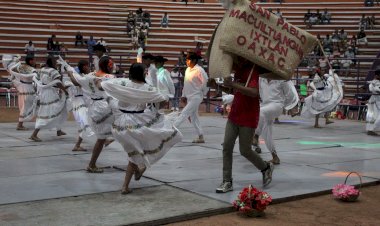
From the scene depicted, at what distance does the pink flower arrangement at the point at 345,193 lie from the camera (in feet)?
19.6

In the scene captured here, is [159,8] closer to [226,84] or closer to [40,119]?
[40,119]

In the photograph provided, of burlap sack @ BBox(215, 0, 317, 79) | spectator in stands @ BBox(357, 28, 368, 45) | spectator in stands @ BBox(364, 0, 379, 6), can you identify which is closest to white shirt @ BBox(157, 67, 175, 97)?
burlap sack @ BBox(215, 0, 317, 79)

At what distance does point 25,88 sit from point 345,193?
27.0 feet

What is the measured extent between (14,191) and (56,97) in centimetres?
466

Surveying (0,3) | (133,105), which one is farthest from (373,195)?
(0,3)

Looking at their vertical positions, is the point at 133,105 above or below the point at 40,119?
above

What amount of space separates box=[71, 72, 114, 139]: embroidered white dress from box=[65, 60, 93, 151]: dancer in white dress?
0.91 m

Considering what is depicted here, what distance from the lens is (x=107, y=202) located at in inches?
220

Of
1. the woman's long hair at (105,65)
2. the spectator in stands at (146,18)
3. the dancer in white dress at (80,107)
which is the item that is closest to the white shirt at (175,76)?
the dancer in white dress at (80,107)

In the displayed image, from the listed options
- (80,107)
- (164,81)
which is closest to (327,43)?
(164,81)

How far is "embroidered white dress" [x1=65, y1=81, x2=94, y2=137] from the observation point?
29.5ft

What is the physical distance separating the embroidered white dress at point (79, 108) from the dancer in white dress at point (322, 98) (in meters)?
6.49

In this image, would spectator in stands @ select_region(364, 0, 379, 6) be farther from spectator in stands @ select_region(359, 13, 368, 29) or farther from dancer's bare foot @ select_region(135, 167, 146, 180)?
dancer's bare foot @ select_region(135, 167, 146, 180)

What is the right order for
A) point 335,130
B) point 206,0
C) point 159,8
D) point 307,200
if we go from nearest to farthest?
point 307,200 → point 335,130 → point 159,8 → point 206,0
